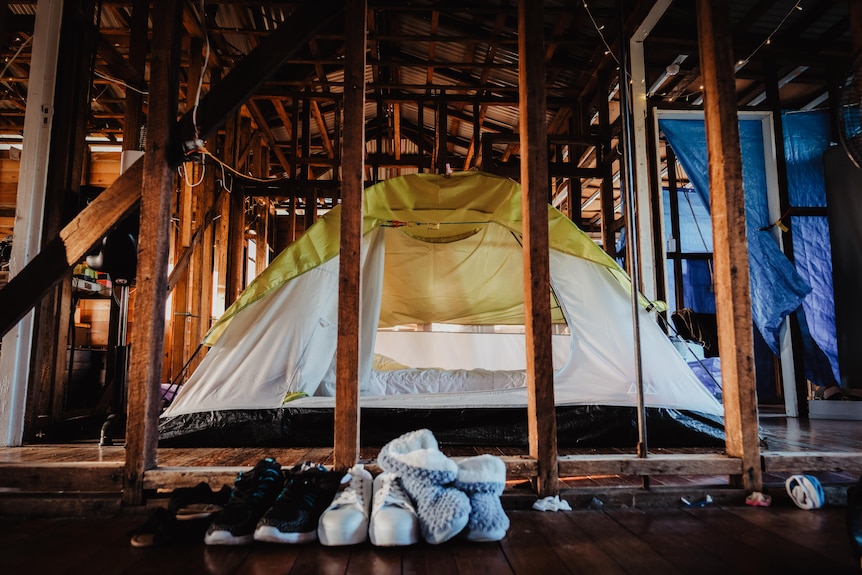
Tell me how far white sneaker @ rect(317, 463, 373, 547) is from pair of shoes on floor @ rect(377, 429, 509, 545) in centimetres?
10

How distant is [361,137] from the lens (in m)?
1.64

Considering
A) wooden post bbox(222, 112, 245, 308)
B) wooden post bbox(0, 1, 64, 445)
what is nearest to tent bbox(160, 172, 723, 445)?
wooden post bbox(0, 1, 64, 445)

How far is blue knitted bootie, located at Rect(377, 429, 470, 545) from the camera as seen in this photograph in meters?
1.20

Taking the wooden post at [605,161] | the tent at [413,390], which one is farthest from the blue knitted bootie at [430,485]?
the wooden post at [605,161]

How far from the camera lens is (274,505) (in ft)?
4.26

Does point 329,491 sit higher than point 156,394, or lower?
lower

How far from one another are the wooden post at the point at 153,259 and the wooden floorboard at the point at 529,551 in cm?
21

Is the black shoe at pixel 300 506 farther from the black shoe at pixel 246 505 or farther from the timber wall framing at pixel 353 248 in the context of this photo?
the timber wall framing at pixel 353 248

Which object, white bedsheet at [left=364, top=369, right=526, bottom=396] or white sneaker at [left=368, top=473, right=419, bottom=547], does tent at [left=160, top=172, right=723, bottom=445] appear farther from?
white sneaker at [left=368, top=473, right=419, bottom=547]

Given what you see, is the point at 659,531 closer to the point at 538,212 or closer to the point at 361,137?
the point at 538,212

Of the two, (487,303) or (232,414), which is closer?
Result: (232,414)

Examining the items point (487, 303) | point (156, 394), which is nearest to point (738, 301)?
point (156, 394)

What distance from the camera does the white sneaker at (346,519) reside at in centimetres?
121

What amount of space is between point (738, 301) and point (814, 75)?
413 cm
